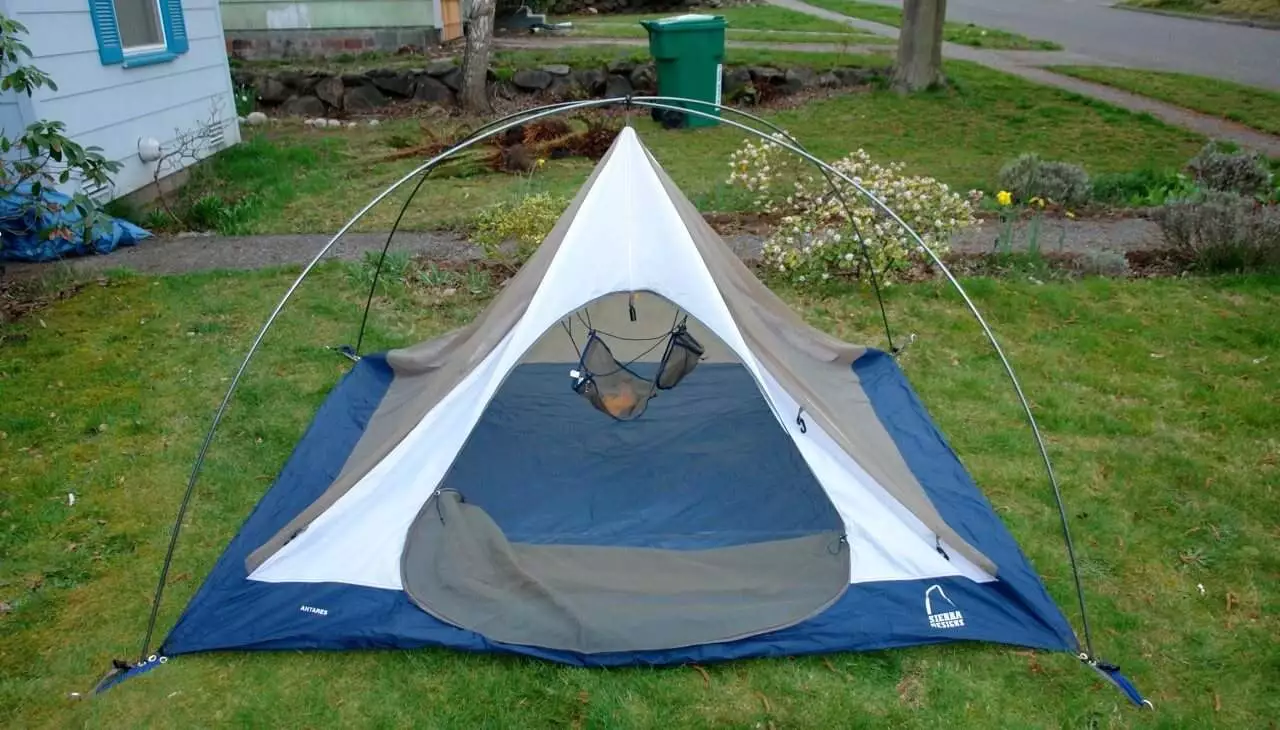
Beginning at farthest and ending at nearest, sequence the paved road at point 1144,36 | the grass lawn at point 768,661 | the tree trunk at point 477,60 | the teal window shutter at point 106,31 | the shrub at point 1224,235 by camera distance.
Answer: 1. the paved road at point 1144,36
2. the tree trunk at point 477,60
3. the teal window shutter at point 106,31
4. the shrub at point 1224,235
5. the grass lawn at point 768,661

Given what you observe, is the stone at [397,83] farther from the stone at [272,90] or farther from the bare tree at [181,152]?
the bare tree at [181,152]

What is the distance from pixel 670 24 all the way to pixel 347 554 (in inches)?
308

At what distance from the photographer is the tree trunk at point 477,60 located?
967cm

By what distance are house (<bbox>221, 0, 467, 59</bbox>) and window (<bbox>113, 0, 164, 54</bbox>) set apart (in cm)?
450

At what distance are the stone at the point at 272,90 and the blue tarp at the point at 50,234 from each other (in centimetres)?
455

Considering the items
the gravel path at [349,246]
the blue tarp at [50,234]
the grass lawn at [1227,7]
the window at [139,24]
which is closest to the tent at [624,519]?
the gravel path at [349,246]

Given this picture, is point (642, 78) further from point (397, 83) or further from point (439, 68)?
point (397, 83)

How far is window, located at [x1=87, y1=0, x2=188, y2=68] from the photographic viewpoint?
5883mm

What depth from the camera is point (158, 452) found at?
367 cm

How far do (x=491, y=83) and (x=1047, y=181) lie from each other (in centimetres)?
631

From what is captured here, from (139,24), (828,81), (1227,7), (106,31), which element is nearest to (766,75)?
(828,81)

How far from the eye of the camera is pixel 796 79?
428 inches

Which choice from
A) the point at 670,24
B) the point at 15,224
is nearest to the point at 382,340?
the point at 15,224

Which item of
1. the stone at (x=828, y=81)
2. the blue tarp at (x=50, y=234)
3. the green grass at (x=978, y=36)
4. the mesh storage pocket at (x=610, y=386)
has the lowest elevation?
the mesh storage pocket at (x=610, y=386)
